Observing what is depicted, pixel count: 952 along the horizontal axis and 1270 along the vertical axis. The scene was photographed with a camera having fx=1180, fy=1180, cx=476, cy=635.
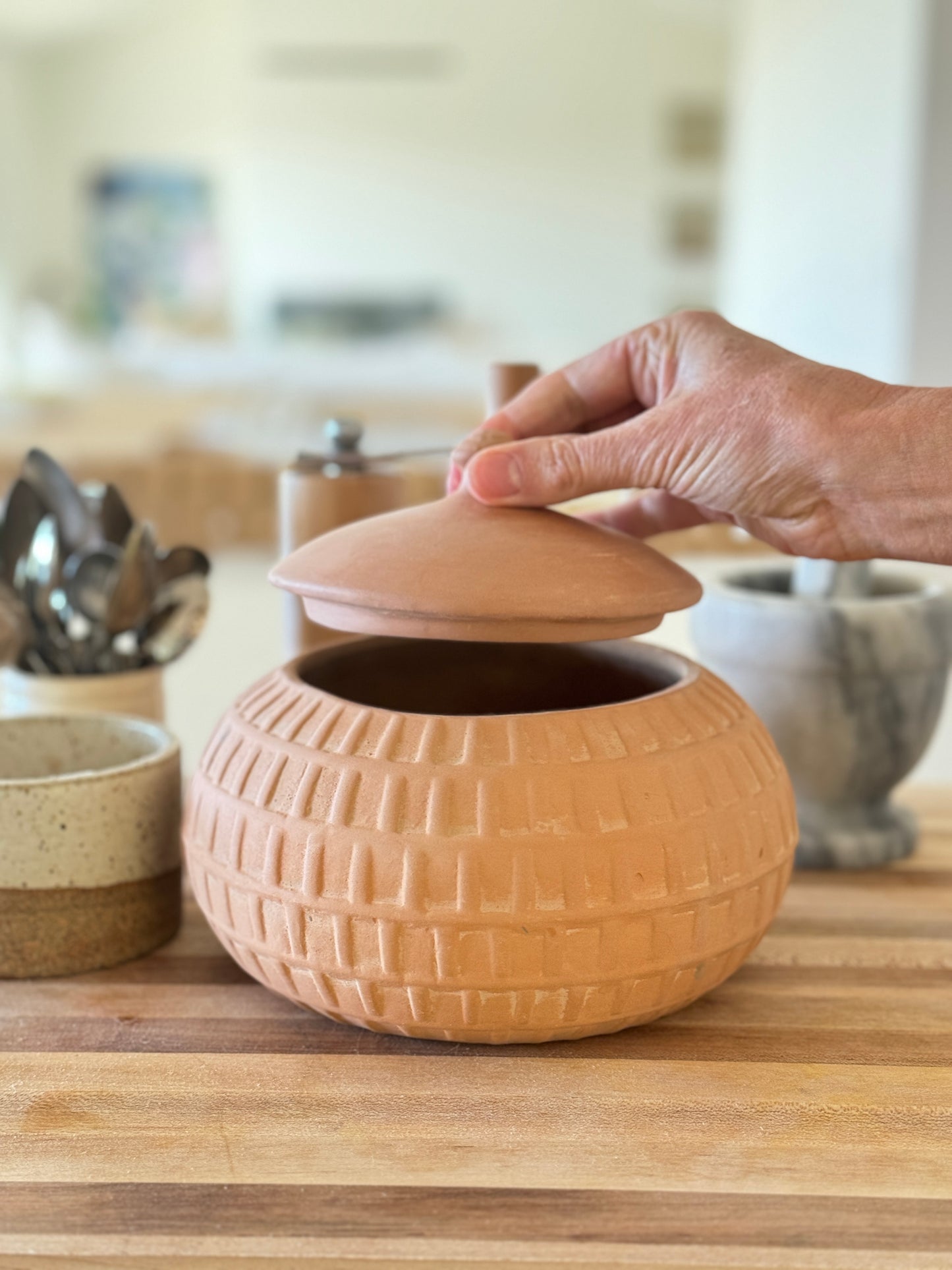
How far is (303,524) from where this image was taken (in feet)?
2.56

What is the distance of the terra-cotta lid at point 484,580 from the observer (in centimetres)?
54

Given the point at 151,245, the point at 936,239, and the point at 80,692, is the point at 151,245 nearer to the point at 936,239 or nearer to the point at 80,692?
the point at 936,239

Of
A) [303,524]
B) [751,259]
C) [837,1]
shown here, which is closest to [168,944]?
[303,524]

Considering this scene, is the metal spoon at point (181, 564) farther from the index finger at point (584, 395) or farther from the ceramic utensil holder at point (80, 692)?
the index finger at point (584, 395)

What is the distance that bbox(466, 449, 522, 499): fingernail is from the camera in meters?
0.61

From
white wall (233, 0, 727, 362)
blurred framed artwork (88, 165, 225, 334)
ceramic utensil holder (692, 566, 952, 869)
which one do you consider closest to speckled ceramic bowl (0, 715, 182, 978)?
ceramic utensil holder (692, 566, 952, 869)

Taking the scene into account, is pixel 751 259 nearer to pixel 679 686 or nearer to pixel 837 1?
pixel 837 1

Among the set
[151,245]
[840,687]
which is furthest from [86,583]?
[151,245]

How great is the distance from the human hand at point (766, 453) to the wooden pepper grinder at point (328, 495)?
105 millimetres

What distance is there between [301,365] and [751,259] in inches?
85.9

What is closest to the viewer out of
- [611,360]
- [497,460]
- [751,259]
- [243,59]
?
[497,460]

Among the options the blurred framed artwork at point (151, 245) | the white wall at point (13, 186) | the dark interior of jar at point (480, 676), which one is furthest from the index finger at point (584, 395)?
the blurred framed artwork at point (151, 245)

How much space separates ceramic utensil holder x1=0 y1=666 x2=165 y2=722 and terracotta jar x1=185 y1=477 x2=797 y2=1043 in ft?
0.85

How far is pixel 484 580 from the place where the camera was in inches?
21.5
